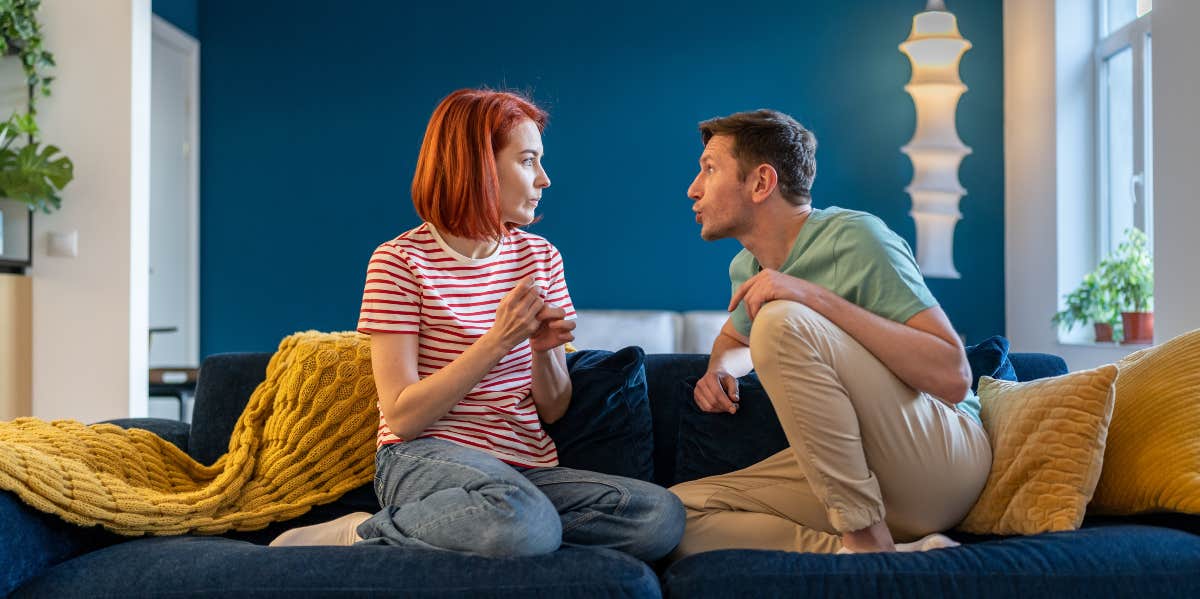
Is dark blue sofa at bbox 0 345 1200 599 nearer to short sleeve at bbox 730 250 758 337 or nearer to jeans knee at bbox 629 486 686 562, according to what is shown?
jeans knee at bbox 629 486 686 562

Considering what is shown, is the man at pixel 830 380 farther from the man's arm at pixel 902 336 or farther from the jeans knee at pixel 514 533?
the jeans knee at pixel 514 533

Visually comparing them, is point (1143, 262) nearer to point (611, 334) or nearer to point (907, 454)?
point (611, 334)

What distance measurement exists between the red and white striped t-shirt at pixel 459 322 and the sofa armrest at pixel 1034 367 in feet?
3.44

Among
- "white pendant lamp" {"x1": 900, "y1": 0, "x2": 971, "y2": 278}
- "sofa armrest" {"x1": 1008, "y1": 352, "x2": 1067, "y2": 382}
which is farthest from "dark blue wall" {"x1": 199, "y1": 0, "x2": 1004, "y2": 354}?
"sofa armrest" {"x1": 1008, "y1": 352, "x2": 1067, "y2": 382}

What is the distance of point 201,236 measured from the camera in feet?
19.1

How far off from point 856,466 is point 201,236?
16.0ft

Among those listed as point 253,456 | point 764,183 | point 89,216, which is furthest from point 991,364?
point 89,216

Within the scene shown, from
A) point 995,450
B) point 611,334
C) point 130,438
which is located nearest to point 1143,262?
point 611,334

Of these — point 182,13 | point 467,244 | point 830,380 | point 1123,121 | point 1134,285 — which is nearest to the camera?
point 830,380

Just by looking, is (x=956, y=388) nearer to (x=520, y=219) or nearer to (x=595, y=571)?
(x=595, y=571)

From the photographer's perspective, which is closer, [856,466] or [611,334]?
[856,466]

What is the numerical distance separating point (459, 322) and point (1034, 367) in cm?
131

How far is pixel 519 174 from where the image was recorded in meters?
2.08

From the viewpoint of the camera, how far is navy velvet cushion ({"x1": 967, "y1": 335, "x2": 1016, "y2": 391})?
2230mm
